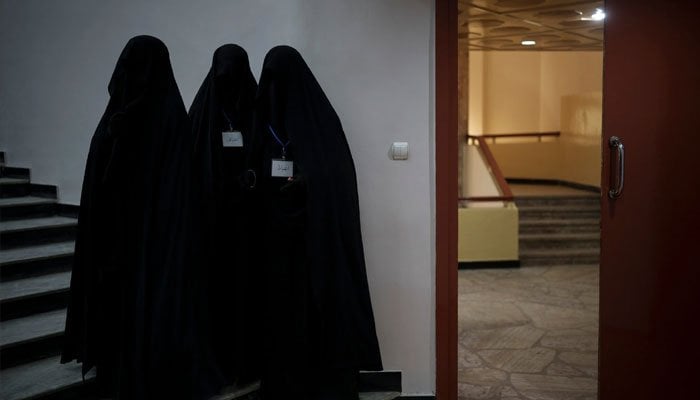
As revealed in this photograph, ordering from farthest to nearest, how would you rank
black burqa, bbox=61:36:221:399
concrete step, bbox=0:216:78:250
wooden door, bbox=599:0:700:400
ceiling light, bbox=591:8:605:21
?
1. ceiling light, bbox=591:8:605:21
2. concrete step, bbox=0:216:78:250
3. wooden door, bbox=599:0:700:400
4. black burqa, bbox=61:36:221:399

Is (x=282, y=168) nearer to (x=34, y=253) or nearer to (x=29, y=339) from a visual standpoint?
(x=29, y=339)

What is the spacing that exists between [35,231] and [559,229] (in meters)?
6.06

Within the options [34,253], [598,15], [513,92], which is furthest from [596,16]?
[513,92]

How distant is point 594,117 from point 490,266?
3.58m

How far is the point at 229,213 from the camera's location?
2512mm

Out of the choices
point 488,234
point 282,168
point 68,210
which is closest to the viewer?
point 282,168

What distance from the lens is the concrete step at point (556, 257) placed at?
22.2 ft

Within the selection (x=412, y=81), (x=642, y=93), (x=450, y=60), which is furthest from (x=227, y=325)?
(x=642, y=93)

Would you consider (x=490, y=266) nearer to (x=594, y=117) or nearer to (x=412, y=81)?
(x=594, y=117)

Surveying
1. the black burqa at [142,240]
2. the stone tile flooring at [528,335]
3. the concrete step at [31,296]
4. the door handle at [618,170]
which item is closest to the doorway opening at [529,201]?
the stone tile flooring at [528,335]

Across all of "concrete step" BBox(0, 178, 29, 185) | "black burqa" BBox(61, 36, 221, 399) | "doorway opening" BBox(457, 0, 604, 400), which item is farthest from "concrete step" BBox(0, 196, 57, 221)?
"doorway opening" BBox(457, 0, 604, 400)

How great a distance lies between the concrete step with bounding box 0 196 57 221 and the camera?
11.6 feet

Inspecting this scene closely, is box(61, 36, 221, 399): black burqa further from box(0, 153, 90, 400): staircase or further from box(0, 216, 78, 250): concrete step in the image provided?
box(0, 216, 78, 250): concrete step

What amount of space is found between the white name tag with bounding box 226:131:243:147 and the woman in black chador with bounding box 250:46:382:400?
0.08 m
